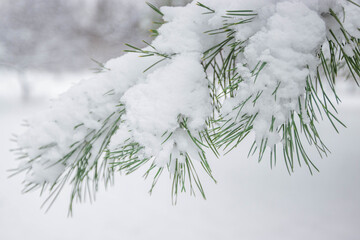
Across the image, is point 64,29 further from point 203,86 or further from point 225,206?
point 203,86

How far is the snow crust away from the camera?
1.37ft

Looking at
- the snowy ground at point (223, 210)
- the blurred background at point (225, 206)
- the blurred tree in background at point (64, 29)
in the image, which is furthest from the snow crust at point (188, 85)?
the blurred tree in background at point (64, 29)

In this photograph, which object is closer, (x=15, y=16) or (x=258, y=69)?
(x=258, y=69)

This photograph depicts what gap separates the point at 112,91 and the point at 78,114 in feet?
0.27

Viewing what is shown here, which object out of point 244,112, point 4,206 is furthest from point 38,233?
point 244,112

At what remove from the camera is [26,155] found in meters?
0.58

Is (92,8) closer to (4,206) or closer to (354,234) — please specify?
(4,206)

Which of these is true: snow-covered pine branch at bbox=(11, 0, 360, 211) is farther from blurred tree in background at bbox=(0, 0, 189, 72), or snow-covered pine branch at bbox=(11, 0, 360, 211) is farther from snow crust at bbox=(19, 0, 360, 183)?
blurred tree in background at bbox=(0, 0, 189, 72)

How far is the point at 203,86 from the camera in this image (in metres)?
0.49

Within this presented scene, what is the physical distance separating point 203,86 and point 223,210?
86.1 inches

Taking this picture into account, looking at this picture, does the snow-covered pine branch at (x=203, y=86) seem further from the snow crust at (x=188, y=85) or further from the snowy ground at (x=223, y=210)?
the snowy ground at (x=223, y=210)

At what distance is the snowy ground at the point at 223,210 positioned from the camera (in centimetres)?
227


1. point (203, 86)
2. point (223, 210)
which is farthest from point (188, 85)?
point (223, 210)

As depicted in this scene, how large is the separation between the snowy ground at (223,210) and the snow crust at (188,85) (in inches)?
75.2
